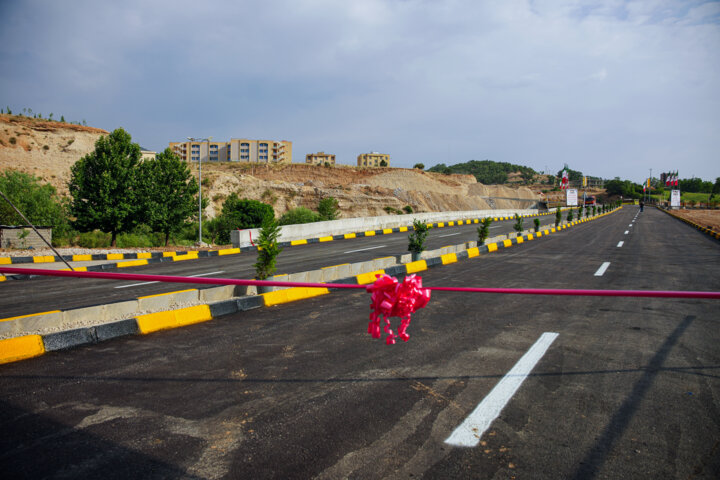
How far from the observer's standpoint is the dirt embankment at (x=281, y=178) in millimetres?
46938

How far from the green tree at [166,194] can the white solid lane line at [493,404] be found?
25374 mm

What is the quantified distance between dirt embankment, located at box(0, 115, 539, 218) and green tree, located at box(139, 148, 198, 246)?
65.1 feet

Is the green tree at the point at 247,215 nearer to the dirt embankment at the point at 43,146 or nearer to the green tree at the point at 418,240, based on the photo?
the green tree at the point at 418,240

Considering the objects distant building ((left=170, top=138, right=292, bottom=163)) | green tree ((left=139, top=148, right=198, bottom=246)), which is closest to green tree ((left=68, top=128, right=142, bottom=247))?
green tree ((left=139, top=148, right=198, bottom=246))

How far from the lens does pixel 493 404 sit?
12.1 ft

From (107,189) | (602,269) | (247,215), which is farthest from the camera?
(247,215)

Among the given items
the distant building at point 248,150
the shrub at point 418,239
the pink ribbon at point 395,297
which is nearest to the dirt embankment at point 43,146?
the shrub at point 418,239

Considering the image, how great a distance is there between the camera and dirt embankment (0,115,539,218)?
46.9 m

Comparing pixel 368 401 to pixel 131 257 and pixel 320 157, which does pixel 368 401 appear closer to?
pixel 131 257

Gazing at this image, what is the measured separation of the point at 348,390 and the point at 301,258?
13.1 metres

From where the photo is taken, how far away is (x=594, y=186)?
145 metres

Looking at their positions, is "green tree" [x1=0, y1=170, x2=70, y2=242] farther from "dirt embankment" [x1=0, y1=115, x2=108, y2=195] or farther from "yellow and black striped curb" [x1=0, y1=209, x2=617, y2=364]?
"yellow and black striped curb" [x1=0, y1=209, x2=617, y2=364]

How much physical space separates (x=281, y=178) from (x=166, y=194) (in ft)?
131

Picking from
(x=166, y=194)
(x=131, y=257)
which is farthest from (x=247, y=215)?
(x=131, y=257)
